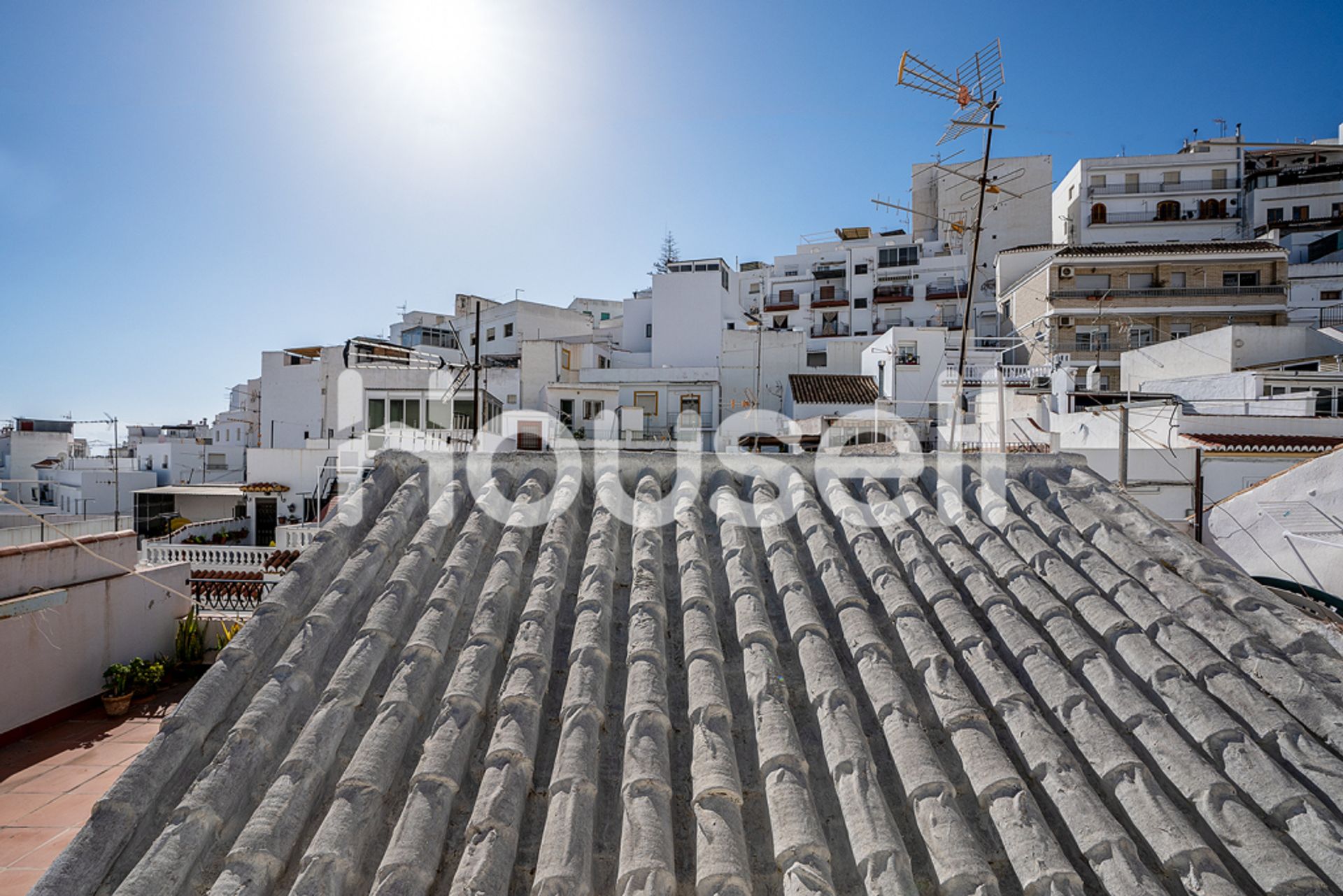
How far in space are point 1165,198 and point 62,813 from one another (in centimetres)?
5105

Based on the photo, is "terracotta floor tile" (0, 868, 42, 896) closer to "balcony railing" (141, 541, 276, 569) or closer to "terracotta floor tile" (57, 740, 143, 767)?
"terracotta floor tile" (57, 740, 143, 767)

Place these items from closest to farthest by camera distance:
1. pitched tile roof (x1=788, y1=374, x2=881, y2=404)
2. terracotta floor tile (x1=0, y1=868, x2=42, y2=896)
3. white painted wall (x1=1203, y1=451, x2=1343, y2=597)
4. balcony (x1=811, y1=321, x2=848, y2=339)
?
terracotta floor tile (x1=0, y1=868, x2=42, y2=896) < white painted wall (x1=1203, y1=451, x2=1343, y2=597) < pitched tile roof (x1=788, y1=374, x2=881, y2=404) < balcony (x1=811, y1=321, x2=848, y2=339)

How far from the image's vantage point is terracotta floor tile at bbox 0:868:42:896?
4629mm

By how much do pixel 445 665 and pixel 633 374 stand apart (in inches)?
1144

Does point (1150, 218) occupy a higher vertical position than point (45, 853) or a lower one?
higher

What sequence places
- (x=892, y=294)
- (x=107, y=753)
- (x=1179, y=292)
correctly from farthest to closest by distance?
(x=892, y=294)
(x=1179, y=292)
(x=107, y=753)

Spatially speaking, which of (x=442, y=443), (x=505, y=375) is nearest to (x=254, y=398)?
(x=505, y=375)

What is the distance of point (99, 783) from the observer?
6336 mm

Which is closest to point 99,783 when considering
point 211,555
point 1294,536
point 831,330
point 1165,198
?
point 211,555

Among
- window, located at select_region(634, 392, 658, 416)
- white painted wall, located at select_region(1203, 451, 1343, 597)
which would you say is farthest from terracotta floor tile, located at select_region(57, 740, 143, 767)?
window, located at select_region(634, 392, 658, 416)

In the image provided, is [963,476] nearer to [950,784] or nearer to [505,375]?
[950,784]

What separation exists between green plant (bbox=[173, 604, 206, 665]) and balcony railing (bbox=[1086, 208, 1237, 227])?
46644 mm

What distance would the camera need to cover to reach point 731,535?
13.0ft

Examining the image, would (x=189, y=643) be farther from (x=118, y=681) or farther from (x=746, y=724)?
(x=746, y=724)
